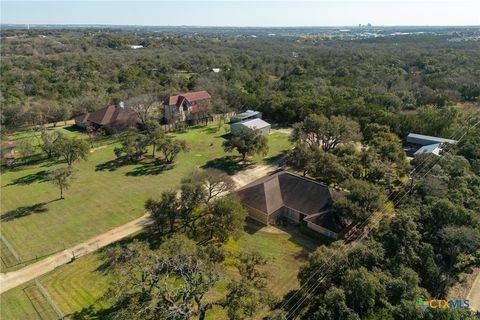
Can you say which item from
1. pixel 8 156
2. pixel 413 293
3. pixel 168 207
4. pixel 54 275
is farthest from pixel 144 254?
pixel 8 156

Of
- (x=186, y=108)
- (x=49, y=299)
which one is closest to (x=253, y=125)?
(x=186, y=108)

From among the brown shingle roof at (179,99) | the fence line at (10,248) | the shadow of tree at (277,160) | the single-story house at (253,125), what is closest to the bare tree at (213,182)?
the shadow of tree at (277,160)

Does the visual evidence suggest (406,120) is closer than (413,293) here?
No

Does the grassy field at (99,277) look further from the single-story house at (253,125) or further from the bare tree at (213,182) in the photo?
the single-story house at (253,125)

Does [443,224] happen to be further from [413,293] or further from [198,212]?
[198,212]

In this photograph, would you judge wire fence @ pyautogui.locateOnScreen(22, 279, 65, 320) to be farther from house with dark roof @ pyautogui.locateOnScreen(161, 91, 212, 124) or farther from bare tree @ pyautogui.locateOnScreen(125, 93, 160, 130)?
house with dark roof @ pyautogui.locateOnScreen(161, 91, 212, 124)
